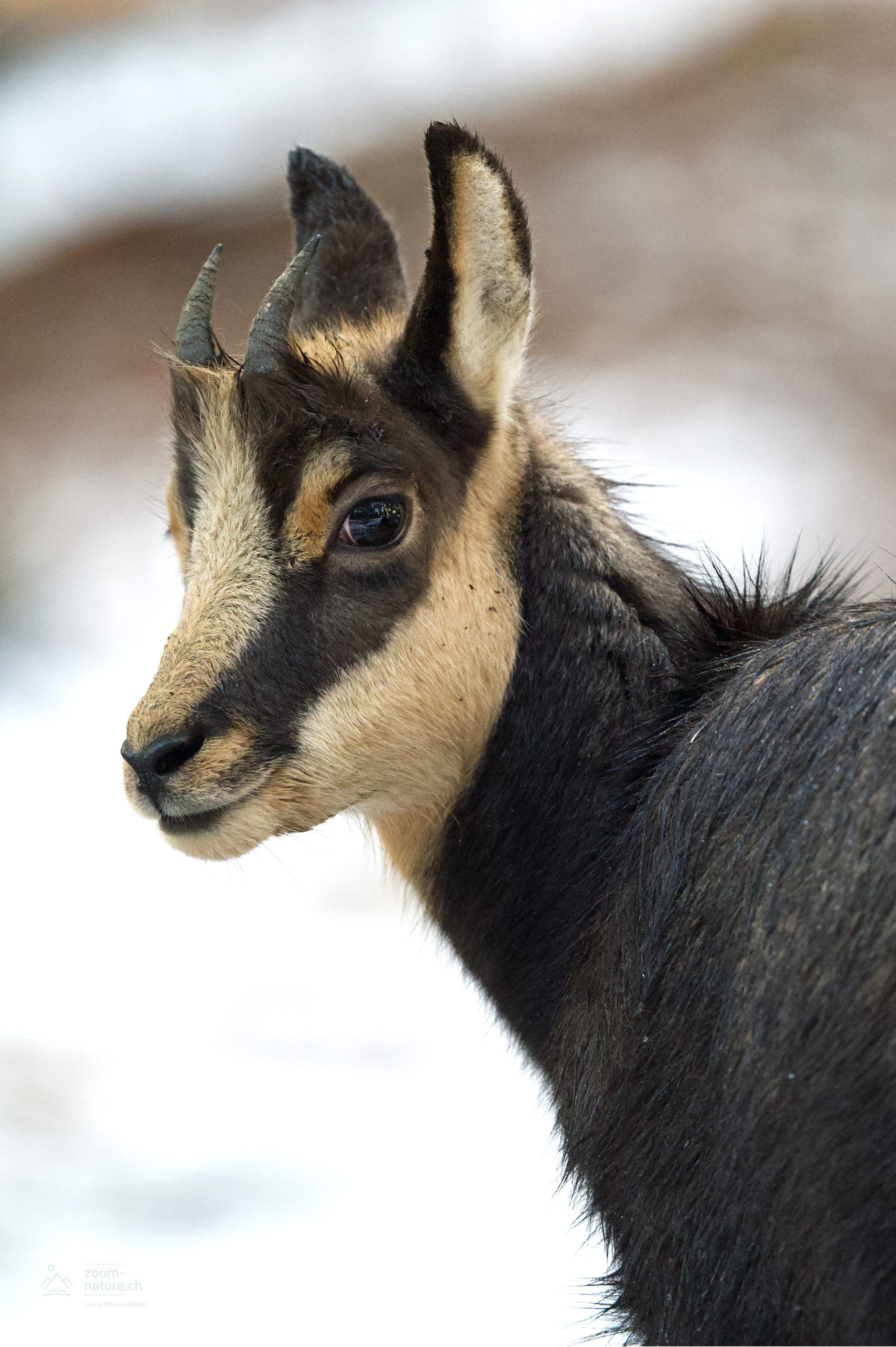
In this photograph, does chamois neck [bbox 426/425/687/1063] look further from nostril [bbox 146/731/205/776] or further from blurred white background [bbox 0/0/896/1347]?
blurred white background [bbox 0/0/896/1347]

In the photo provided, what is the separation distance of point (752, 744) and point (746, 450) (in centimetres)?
722

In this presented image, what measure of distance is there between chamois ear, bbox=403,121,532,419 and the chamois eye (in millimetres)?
296

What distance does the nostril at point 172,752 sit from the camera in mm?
2588

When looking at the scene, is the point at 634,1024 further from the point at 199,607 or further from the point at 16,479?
the point at 16,479

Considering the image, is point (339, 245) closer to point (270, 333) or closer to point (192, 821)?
point (270, 333)

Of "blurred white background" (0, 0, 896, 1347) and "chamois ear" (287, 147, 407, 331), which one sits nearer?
"chamois ear" (287, 147, 407, 331)

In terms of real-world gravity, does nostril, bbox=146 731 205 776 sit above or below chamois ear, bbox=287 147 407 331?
below

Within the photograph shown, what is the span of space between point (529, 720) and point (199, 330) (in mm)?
1136

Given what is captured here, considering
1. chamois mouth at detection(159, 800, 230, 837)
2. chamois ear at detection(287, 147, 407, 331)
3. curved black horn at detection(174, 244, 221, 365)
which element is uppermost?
chamois ear at detection(287, 147, 407, 331)

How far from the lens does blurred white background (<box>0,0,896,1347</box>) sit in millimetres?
5719

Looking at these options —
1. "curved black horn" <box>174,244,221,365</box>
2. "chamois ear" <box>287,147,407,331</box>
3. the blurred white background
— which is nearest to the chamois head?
"curved black horn" <box>174,244,221,365</box>

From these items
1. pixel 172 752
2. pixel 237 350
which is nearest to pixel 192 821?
pixel 172 752

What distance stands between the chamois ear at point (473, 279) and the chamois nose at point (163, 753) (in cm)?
88

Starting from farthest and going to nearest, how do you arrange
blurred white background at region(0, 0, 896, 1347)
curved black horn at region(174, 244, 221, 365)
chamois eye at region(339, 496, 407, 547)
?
blurred white background at region(0, 0, 896, 1347)
curved black horn at region(174, 244, 221, 365)
chamois eye at region(339, 496, 407, 547)
